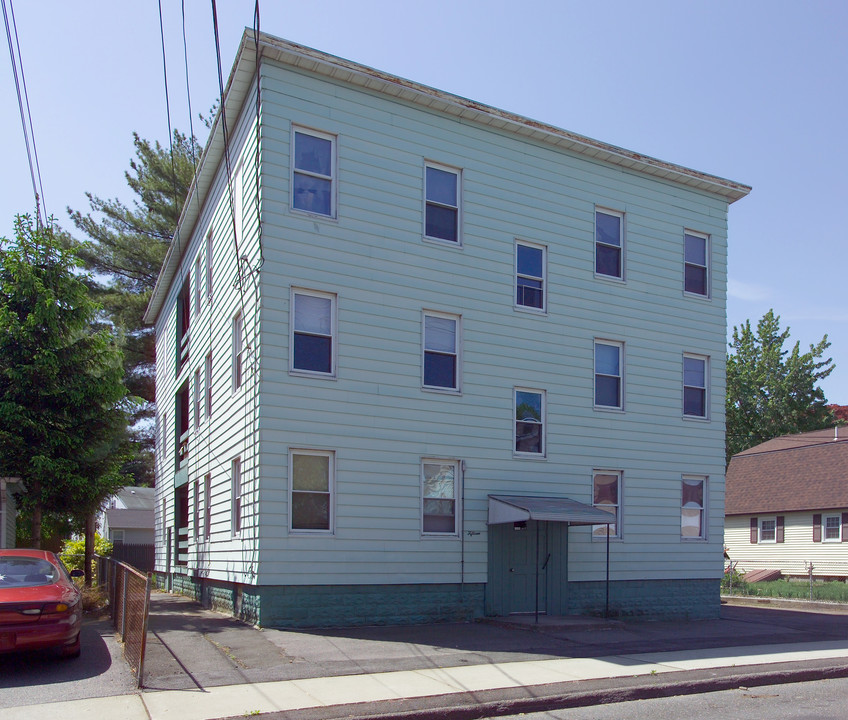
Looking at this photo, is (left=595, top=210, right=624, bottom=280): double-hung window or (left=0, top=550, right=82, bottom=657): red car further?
(left=595, top=210, right=624, bottom=280): double-hung window

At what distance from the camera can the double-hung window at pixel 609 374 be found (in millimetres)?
18969

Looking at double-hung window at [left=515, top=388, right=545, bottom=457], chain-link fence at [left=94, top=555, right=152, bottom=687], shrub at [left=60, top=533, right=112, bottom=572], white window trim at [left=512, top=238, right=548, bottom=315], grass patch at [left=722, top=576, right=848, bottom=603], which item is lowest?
shrub at [left=60, top=533, right=112, bottom=572]

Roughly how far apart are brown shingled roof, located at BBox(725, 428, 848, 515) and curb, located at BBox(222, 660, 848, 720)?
2340 centimetres

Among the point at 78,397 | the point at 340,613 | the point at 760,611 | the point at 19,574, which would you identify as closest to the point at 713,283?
the point at 760,611

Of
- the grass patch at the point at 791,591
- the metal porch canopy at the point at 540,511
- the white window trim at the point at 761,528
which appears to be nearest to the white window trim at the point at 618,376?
the metal porch canopy at the point at 540,511

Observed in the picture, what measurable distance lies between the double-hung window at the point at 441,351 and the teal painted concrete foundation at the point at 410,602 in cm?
392

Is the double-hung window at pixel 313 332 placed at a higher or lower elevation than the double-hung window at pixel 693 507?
higher

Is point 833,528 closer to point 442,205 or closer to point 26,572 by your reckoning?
point 442,205

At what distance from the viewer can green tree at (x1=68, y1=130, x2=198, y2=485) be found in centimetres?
3584

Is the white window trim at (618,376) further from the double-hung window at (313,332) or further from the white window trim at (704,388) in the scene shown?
the double-hung window at (313,332)

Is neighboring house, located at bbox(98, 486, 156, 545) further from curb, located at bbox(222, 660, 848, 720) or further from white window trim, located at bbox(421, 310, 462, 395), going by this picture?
curb, located at bbox(222, 660, 848, 720)

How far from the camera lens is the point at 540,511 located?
15.7 meters

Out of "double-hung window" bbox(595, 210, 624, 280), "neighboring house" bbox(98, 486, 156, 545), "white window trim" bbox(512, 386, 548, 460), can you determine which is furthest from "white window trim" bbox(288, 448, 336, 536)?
"neighboring house" bbox(98, 486, 156, 545)

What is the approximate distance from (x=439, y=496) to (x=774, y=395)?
4124 cm
